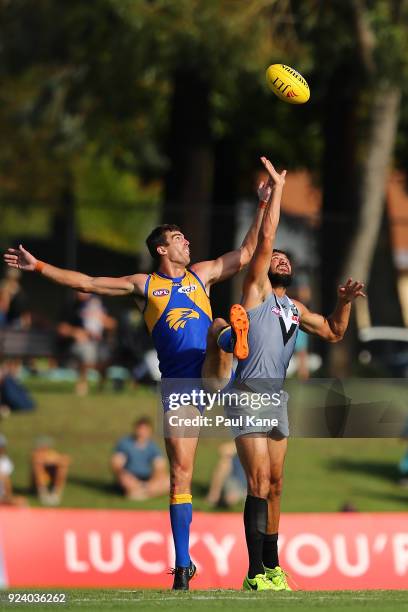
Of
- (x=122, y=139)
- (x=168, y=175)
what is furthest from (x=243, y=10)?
(x=122, y=139)

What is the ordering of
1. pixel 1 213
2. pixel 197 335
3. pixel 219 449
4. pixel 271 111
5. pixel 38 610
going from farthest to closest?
pixel 271 111
pixel 1 213
pixel 219 449
pixel 197 335
pixel 38 610

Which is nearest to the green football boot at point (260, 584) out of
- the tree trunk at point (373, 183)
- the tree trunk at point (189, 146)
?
the tree trunk at point (373, 183)

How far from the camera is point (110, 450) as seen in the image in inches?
840

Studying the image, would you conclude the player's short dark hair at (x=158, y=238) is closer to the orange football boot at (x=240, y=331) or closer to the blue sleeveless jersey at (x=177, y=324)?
the blue sleeveless jersey at (x=177, y=324)

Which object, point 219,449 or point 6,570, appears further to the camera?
point 219,449

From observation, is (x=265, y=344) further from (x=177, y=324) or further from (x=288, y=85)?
(x=288, y=85)

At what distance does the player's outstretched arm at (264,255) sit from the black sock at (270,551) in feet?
5.17

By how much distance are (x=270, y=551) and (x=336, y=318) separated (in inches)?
65.3

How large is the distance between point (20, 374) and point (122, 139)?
8.06m

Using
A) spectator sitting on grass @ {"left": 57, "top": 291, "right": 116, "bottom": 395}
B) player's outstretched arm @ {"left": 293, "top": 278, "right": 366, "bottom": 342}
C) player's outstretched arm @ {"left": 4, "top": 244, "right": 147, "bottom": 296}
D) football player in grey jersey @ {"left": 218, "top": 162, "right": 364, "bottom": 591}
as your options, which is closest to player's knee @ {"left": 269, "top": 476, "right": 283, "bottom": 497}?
football player in grey jersey @ {"left": 218, "top": 162, "right": 364, "bottom": 591}

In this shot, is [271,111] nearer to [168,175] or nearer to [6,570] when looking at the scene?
[168,175]

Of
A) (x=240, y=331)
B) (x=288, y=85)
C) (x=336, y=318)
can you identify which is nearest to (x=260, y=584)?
(x=240, y=331)

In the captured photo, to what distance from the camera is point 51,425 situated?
A: 2178cm

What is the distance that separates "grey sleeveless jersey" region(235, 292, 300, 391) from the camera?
965cm
